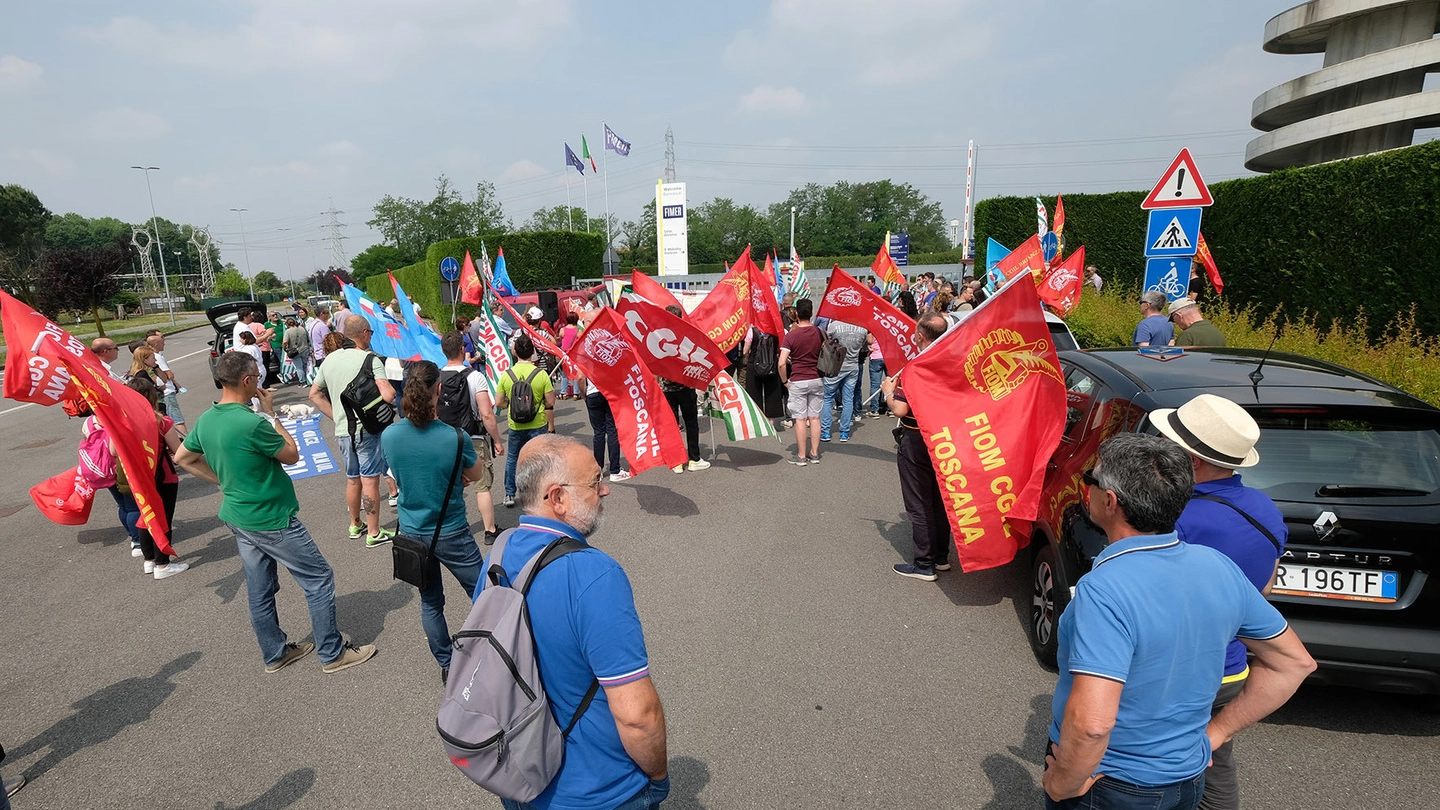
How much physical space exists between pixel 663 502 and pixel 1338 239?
11.6 meters

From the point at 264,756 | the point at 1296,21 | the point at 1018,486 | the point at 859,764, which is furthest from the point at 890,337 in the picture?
the point at 1296,21

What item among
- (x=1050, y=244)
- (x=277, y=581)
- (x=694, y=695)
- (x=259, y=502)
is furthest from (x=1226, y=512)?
(x=1050, y=244)

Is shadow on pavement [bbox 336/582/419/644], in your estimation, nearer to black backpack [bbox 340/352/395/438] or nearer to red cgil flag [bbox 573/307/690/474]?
black backpack [bbox 340/352/395/438]

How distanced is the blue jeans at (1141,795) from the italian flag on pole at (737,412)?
5747 mm

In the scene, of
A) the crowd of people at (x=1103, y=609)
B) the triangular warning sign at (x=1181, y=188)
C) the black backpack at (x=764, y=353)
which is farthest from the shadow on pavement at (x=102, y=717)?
the triangular warning sign at (x=1181, y=188)

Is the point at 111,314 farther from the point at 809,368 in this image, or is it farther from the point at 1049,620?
the point at 1049,620

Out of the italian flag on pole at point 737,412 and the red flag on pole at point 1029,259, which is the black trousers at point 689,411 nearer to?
the italian flag on pole at point 737,412

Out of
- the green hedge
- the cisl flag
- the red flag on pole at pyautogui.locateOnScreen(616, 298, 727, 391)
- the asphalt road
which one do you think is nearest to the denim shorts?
the asphalt road

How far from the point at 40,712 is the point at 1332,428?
21.9 feet

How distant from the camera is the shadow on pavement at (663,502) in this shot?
6.79 metres

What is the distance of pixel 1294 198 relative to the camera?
12.2m

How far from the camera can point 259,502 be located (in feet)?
12.6

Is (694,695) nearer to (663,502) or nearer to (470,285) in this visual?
(663,502)

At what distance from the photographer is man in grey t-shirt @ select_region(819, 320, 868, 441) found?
9133 mm
